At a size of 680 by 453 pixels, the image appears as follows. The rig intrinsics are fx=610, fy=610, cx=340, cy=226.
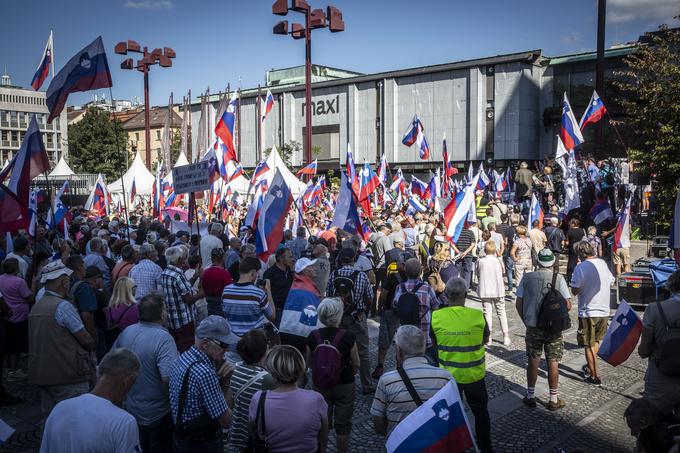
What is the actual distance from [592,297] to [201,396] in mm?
5664

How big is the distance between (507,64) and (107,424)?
4138 centimetres

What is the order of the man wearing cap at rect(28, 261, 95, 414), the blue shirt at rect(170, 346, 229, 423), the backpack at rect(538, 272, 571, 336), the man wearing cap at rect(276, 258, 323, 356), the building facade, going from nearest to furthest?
the blue shirt at rect(170, 346, 229, 423)
the man wearing cap at rect(28, 261, 95, 414)
the man wearing cap at rect(276, 258, 323, 356)
the backpack at rect(538, 272, 571, 336)
the building facade

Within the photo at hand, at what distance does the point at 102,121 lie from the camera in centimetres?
5919

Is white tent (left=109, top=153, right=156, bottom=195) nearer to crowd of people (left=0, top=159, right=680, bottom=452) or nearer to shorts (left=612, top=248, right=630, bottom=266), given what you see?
crowd of people (left=0, top=159, right=680, bottom=452)

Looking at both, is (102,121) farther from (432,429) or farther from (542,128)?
(432,429)

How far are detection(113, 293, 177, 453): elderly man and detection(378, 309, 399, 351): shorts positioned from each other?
383 centimetres

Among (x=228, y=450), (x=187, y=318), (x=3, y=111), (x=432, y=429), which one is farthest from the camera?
(x=3, y=111)

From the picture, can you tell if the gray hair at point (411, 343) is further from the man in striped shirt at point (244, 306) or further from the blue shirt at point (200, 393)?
the man in striped shirt at point (244, 306)

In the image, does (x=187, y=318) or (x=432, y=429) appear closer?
(x=432, y=429)

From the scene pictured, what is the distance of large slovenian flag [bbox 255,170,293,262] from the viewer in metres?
9.51

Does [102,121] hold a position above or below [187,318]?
above

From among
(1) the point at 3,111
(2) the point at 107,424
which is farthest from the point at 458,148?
(1) the point at 3,111

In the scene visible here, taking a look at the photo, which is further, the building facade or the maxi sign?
the building facade

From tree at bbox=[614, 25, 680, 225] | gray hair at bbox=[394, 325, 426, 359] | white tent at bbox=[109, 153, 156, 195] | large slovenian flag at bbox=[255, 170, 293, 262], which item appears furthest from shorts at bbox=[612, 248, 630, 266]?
white tent at bbox=[109, 153, 156, 195]
